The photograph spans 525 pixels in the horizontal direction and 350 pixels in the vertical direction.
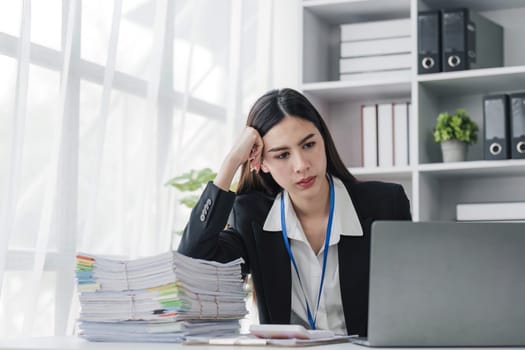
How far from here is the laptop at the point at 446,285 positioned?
1.40 metres

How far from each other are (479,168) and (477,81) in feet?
1.22

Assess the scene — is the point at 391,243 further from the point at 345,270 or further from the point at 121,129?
the point at 121,129

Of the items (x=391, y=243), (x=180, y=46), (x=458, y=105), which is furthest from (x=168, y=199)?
(x=391, y=243)

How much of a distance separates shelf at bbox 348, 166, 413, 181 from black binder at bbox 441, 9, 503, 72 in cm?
45

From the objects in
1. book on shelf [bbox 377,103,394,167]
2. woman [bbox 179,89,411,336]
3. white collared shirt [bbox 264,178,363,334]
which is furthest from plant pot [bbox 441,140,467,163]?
white collared shirt [bbox 264,178,363,334]

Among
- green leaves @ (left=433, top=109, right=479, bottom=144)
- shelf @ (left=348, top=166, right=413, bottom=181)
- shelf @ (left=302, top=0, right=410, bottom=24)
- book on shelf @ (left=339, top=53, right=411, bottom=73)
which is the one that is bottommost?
shelf @ (left=348, top=166, right=413, bottom=181)

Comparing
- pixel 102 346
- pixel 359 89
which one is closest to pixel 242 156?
pixel 102 346

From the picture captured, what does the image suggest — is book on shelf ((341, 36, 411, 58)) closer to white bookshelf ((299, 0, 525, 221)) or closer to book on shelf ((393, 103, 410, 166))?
white bookshelf ((299, 0, 525, 221))

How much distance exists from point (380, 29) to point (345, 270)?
5.67ft

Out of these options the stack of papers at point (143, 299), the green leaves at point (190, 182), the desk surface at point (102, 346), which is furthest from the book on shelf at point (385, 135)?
the desk surface at point (102, 346)

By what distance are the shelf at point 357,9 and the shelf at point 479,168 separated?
760 mm

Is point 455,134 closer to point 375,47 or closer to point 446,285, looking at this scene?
point 375,47

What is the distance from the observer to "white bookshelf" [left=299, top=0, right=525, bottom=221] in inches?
133

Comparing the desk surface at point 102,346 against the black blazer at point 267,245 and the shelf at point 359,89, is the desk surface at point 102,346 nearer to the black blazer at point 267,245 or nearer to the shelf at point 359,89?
the black blazer at point 267,245
